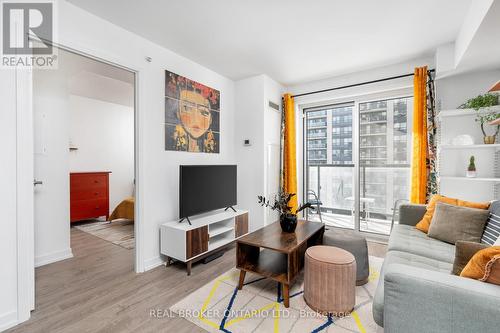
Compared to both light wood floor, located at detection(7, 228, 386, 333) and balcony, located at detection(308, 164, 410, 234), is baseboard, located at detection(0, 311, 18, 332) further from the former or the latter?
balcony, located at detection(308, 164, 410, 234)

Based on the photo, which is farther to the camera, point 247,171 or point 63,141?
point 247,171

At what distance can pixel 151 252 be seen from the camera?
2.64m

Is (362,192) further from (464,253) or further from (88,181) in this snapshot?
(88,181)

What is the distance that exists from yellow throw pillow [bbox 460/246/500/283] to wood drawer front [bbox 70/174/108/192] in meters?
5.23

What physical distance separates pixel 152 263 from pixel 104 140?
354cm

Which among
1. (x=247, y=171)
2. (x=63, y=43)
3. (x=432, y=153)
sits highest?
(x=63, y=43)

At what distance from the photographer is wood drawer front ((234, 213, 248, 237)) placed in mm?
3172

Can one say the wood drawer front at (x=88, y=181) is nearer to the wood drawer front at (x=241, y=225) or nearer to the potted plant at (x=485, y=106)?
the wood drawer front at (x=241, y=225)

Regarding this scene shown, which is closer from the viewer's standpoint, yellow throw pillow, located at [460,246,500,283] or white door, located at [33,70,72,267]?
yellow throw pillow, located at [460,246,500,283]

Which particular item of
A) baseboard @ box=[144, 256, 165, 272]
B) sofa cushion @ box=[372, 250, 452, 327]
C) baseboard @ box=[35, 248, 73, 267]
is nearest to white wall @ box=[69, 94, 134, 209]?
baseboard @ box=[35, 248, 73, 267]

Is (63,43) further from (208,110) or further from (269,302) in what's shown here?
(269,302)

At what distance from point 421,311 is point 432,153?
8.36 ft

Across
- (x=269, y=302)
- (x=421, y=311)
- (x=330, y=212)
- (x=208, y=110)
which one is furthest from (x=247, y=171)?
(x=421, y=311)

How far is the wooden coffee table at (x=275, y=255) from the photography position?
1894 mm
